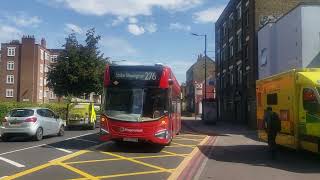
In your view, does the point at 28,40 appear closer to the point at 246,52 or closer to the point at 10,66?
the point at 10,66

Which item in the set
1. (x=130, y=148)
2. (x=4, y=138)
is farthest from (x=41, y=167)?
(x=4, y=138)

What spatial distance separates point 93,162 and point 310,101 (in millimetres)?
6607

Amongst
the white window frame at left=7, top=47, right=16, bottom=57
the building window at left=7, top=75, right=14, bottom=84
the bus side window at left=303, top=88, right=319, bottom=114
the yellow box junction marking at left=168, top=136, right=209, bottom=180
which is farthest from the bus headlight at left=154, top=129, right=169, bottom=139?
the building window at left=7, top=75, right=14, bottom=84

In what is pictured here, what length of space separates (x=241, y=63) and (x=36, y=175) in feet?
131

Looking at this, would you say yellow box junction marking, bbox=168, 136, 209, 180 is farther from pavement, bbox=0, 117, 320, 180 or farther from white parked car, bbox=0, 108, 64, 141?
white parked car, bbox=0, 108, 64, 141

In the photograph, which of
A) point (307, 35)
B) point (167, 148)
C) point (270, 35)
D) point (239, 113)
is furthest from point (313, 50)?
point (239, 113)

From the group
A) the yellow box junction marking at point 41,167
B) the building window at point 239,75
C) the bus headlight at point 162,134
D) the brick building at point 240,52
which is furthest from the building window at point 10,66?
the yellow box junction marking at point 41,167

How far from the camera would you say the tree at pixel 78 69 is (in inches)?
2117

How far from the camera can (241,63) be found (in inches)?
1996

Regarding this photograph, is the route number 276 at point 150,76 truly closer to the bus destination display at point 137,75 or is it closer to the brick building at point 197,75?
the bus destination display at point 137,75

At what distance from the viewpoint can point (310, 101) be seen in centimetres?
1616

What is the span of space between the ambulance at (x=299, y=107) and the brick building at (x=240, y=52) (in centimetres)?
2324

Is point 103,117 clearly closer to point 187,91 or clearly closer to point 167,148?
point 167,148

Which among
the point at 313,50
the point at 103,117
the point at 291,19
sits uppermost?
the point at 291,19
